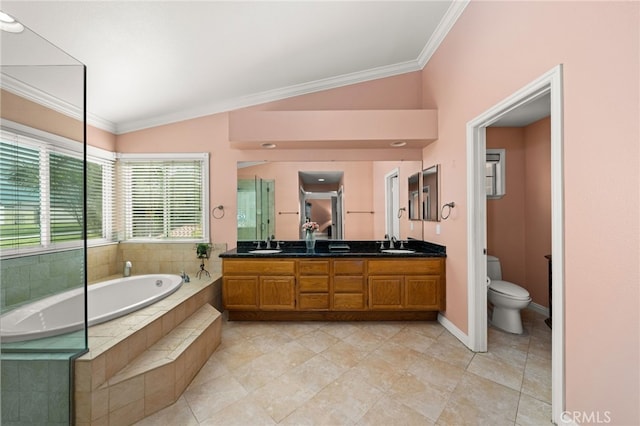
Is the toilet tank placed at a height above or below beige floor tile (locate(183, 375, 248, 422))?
above

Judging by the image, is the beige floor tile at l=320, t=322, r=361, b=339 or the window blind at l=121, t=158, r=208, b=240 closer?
the beige floor tile at l=320, t=322, r=361, b=339

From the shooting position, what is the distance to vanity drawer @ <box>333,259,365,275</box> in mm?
2748

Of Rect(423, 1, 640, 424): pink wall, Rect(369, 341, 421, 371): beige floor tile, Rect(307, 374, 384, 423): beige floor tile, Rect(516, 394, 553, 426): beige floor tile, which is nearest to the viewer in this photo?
Rect(423, 1, 640, 424): pink wall

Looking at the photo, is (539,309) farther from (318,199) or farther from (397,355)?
Result: (318,199)

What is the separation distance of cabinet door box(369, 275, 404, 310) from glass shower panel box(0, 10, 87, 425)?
7.68 feet

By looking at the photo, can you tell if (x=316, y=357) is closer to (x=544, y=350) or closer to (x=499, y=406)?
(x=499, y=406)

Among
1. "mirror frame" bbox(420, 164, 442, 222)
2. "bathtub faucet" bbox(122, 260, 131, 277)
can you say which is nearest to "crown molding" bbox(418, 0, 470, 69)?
"mirror frame" bbox(420, 164, 442, 222)

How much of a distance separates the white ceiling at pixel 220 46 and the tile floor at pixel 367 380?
245cm

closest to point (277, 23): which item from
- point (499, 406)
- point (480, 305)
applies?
point (480, 305)

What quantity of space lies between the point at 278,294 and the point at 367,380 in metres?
1.26

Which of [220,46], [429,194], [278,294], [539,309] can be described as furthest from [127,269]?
[539,309]

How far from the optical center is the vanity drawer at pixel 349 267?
2748mm

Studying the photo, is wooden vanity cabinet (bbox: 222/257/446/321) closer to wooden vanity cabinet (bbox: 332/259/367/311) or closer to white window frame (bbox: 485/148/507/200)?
wooden vanity cabinet (bbox: 332/259/367/311)

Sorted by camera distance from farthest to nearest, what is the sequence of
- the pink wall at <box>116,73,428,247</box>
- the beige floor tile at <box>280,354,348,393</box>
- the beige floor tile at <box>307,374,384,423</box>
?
the pink wall at <box>116,73,428,247</box> < the beige floor tile at <box>280,354,348,393</box> < the beige floor tile at <box>307,374,384,423</box>
